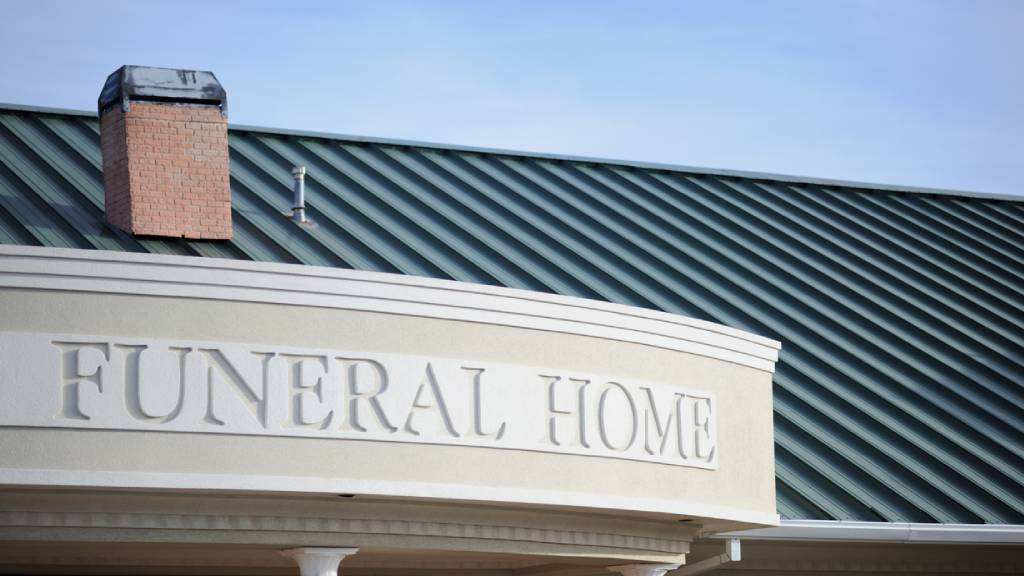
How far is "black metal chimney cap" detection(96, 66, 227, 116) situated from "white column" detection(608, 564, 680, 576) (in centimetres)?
710

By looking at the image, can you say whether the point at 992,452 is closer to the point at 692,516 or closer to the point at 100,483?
the point at 692,516

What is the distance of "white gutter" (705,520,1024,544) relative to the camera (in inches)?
648

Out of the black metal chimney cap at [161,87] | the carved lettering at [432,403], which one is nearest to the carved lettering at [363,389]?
the carved lettering at [432,403]

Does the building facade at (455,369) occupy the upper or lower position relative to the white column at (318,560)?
upper

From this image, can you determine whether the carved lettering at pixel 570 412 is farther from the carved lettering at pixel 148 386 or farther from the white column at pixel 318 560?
the carved lettering at pixel 148 386

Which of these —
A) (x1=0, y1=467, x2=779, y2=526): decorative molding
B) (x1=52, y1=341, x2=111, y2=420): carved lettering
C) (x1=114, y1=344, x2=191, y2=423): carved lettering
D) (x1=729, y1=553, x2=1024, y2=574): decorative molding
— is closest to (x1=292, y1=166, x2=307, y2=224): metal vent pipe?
(x1=729, y1=553, x2=1024, y2=574): decorative molding

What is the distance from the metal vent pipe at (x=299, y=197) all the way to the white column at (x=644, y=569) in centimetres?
668

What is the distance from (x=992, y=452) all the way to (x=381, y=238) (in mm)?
8261

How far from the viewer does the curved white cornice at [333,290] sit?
11172mm

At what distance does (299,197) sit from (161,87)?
7.41 feet

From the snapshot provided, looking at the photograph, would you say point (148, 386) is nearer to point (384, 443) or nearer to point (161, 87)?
point (384, 443)

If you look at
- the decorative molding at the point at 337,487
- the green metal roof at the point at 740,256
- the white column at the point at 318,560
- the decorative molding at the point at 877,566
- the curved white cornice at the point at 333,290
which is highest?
the green metal roof at the point at 740,256

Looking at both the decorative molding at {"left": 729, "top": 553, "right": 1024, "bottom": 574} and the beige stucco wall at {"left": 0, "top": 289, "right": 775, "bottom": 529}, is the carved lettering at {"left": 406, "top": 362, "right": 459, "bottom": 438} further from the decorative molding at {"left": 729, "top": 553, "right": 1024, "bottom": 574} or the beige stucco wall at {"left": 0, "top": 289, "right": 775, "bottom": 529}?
the decorative molding at {"left": 729, "top": 553, "right": 1024, "bottom": 574}

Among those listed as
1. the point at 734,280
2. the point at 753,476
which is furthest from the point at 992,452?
the point at 753,476
